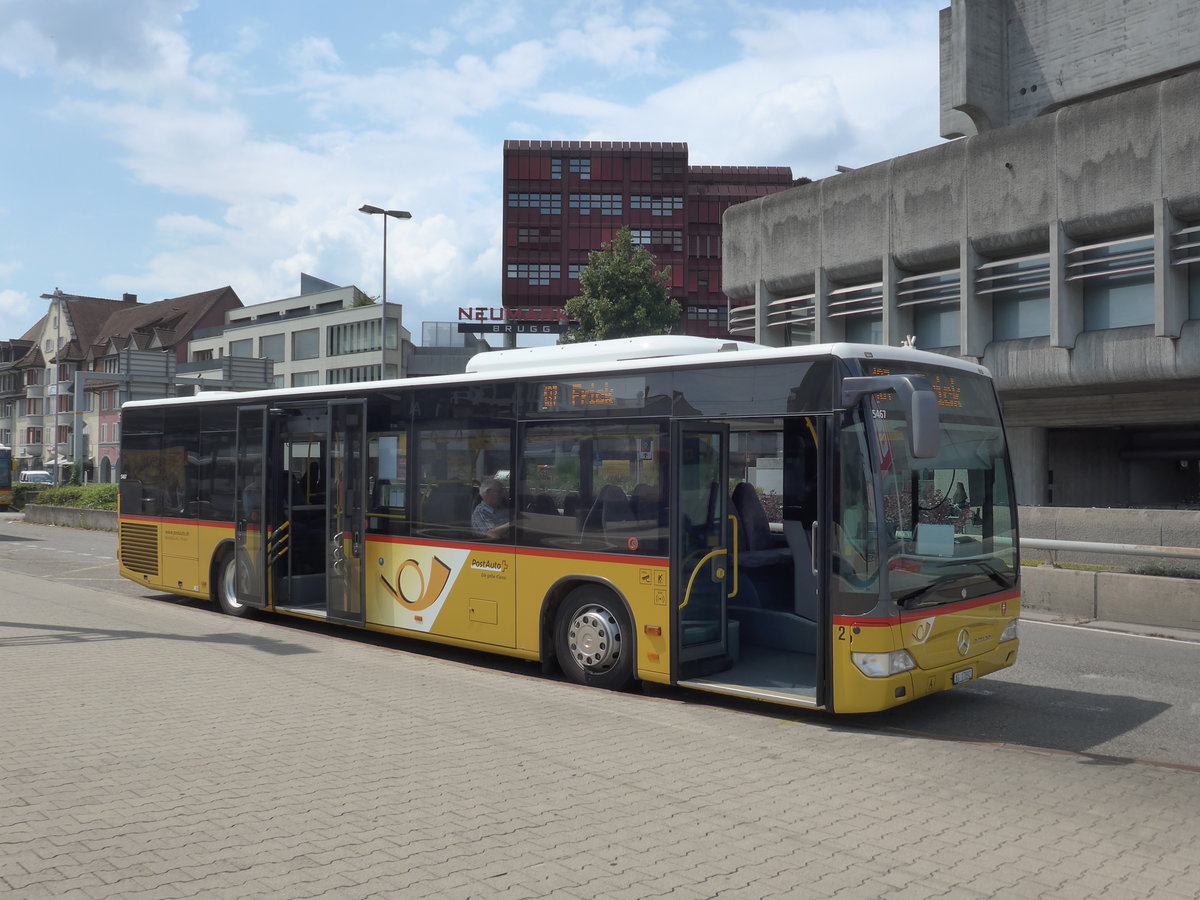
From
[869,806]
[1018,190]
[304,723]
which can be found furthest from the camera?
[1018,190]

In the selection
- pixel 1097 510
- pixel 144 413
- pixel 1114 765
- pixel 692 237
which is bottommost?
pixel 1114 765

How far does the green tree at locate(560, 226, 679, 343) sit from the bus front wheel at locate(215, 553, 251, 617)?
82.4 ft

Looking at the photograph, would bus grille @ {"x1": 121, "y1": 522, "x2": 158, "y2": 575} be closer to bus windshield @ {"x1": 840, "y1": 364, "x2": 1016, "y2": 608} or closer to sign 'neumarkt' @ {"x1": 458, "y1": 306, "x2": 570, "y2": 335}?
bus windshield @ {"x1": 840, "y1": 364, "x2": 1016, "y2": 608}

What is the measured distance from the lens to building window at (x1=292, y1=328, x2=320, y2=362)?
80.2 m

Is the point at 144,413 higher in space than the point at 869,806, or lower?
higher

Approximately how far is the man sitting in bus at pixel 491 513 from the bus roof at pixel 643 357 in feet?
3.26

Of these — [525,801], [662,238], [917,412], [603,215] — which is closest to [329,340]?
[603,215]

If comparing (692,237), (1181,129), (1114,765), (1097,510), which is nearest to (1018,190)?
(1181,129)

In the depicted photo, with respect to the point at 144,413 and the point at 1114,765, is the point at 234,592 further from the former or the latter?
the point at 1114,765

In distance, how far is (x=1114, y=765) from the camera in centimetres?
665

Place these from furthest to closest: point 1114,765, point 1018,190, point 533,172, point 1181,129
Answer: point 533,172 → point 1018,190 → point 1181,129 → point 1114,765

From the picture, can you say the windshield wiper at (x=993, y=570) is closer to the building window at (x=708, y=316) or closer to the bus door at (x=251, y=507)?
the bus door at (x=251, y=507)

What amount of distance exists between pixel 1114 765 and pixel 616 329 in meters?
32.5

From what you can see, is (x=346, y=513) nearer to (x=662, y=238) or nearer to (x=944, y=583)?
(x=944, y=583)
